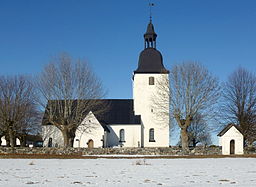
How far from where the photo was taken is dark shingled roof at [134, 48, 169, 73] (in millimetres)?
50156

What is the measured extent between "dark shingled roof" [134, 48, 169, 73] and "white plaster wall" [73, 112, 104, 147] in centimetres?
968

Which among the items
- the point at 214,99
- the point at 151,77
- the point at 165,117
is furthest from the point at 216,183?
the point at 151,77

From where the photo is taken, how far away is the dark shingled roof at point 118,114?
51719mm

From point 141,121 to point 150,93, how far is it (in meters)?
4.44

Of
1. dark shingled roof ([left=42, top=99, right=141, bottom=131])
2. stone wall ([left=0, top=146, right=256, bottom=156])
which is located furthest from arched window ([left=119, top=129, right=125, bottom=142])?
stone wall ([left=0, top=146, right=256, bottom=156])

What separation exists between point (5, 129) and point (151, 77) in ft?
71.4

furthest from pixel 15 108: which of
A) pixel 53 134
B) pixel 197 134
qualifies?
pixel 197 134

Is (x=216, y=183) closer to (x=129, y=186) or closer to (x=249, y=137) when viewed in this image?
(x=129, y=186)

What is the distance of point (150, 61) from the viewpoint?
50594mm

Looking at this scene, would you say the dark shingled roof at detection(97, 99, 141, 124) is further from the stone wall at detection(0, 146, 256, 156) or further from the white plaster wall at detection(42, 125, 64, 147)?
the stone wall at detection(0, 146, 256, 156)

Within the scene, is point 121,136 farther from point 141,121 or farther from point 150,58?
point 150,58

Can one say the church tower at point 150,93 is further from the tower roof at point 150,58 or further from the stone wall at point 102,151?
the stone wall at point 102,151

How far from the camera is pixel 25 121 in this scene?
45.6 metres

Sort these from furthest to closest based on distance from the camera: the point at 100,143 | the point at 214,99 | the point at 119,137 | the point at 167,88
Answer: the point at 119,137 → the point at 100,143 → the point at 167,88 → the point at 214,99
